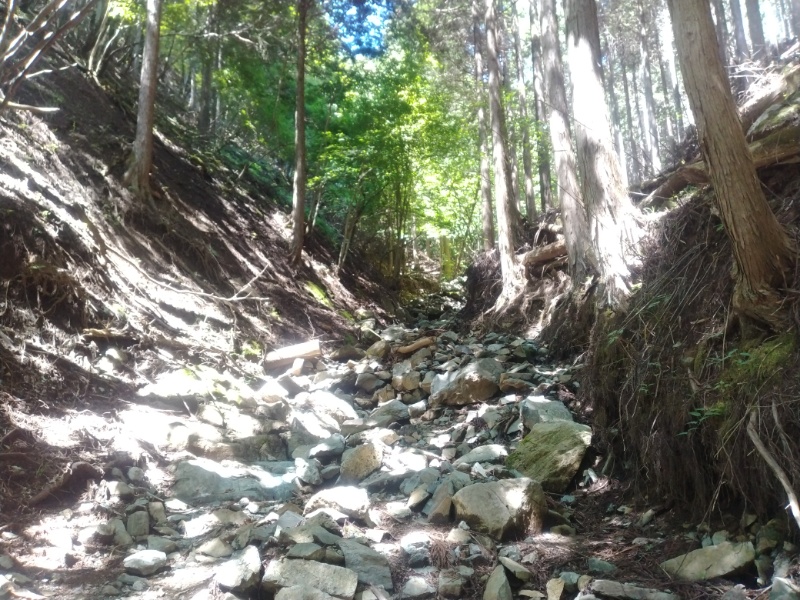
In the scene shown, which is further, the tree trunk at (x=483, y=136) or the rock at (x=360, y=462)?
the tree trunk at (x=483, y=136)

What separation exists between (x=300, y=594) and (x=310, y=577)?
150mm

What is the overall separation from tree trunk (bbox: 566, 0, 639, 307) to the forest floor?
151cm

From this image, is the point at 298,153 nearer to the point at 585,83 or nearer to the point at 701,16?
the point at 585,83

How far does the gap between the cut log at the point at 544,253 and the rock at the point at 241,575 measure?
815cm

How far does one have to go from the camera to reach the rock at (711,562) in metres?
3.28

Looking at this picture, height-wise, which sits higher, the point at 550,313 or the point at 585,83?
the point at 585,83

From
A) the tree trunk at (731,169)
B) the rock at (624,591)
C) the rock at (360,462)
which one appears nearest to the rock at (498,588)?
the rock at (624,591)

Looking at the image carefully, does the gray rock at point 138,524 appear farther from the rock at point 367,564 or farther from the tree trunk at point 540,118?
the tree trunk at point 540,118

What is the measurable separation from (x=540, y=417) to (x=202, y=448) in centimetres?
325

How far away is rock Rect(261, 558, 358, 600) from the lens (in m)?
3.39

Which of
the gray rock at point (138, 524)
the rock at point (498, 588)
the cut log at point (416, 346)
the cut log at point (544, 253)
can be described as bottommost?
the rock at point (498, 588)

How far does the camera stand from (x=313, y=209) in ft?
49.3

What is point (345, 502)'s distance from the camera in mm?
4574

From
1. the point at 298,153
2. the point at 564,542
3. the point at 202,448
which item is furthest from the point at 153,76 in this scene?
the point at 564,542
